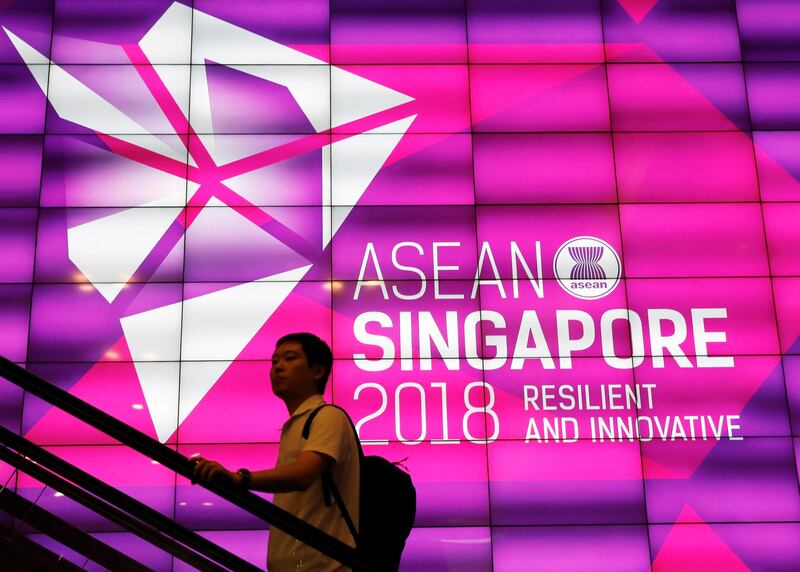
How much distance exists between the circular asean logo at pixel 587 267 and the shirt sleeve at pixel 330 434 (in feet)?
14.0

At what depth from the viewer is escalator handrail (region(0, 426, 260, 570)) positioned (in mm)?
2660

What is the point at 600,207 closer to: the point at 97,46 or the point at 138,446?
the point at 97,46

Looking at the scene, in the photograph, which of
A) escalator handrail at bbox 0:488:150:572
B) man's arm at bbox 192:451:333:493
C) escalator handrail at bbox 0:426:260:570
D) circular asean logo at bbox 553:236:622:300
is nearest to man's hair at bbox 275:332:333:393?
man's arm at bbox 192:451:333:493

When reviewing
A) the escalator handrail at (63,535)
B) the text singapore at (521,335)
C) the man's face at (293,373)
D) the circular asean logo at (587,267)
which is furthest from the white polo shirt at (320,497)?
the circular asean logo at (587,267)

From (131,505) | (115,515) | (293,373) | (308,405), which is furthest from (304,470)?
(115,515)

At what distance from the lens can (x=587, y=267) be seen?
6617mm

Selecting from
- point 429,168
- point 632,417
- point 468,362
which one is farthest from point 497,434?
point 429,168

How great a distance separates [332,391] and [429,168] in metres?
1.90

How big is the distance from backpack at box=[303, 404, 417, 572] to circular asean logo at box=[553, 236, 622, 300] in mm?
4088

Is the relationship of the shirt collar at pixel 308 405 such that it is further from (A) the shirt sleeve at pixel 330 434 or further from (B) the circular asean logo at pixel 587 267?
(B) the circular asean logo at pixel 587 267

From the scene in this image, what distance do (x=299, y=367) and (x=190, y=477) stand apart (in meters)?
0.50

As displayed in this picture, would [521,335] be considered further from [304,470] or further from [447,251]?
[304,470]

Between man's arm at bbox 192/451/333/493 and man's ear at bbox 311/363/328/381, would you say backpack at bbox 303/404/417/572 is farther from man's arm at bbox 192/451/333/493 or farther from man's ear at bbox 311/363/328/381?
man's ear at bbox 311/363/328/381

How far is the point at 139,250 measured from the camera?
6.51 meters
